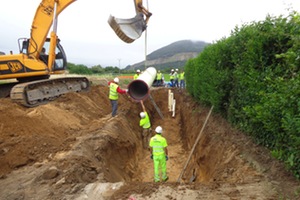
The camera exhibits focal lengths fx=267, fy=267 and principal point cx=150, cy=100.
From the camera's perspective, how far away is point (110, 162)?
8602 millimetres

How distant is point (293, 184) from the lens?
14.9ft

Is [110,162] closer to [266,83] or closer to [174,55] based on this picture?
[266,83]

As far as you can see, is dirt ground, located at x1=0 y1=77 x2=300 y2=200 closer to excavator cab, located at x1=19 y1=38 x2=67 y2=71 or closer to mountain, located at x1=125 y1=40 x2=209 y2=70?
excavator cab, located at x1=19 y1=38 x2=67 y2=71

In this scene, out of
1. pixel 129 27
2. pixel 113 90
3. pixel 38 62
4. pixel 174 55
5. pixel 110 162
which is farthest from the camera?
pixel 174 55

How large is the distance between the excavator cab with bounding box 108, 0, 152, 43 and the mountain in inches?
3243

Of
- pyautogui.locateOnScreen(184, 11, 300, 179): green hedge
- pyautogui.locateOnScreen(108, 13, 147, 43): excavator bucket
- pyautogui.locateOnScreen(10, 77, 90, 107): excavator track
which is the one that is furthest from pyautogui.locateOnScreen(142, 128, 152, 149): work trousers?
pyautogui.locateOnScreen(108, 13, 147, 43): excavator bucket

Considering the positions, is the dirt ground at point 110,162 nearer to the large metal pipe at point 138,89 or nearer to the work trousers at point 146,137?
the work trousers at point 146,137

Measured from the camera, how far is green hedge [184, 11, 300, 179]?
4355 millimetres

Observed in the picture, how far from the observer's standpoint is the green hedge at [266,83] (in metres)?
4.36

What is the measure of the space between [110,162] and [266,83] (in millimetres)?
5370

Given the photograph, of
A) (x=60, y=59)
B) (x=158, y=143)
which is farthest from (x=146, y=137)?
(x=60, y=59)

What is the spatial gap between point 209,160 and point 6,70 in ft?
31.3

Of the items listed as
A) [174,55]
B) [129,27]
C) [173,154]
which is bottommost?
[173,154]

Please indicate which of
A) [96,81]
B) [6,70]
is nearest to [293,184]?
[6,70]
